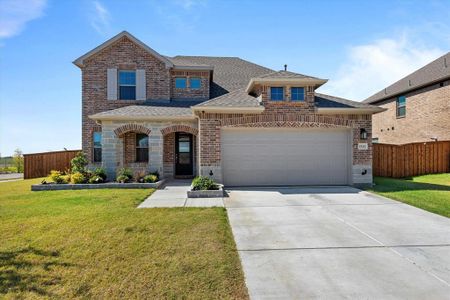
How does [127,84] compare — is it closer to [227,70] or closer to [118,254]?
[227,70]

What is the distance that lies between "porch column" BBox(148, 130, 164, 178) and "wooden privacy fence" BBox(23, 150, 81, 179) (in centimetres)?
752

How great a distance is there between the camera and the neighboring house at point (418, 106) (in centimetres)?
1636

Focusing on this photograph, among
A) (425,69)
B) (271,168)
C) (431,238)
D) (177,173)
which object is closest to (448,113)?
(425,69)

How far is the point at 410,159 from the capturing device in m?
14.5

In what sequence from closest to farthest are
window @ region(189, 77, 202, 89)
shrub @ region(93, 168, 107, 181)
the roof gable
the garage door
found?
1. the garage door
2. shrub @ region(93, 168, 107, 181)
3. the roof gable
4. window @ region(189, 77, 202, 89)

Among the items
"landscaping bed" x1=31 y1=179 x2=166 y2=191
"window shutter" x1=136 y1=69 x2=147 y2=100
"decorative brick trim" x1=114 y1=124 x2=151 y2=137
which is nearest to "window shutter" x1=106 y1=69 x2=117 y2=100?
"window shutter" x1=136 y1=69 x2=147 y2=100

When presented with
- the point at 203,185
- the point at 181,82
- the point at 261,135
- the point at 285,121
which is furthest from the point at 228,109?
the point at 181,82

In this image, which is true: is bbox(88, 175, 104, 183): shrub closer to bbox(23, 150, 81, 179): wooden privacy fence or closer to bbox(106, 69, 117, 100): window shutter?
bbox(106, 69, 117, 100): window shutter

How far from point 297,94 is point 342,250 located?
24.9 ft

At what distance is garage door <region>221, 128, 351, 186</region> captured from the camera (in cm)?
1070

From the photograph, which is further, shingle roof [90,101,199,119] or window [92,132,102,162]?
window [92,132,102,162]

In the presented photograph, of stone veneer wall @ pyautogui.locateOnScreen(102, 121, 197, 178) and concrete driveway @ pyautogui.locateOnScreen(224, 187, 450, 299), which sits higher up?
stone veneer wall @ pyautogui.locateOnScreen(102, 121, 197, 178)

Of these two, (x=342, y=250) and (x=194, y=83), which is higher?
(x=194, y=83)

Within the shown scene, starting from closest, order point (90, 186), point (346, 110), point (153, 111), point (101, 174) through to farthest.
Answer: point (90, 186), point (346, 110), point (101, 174), point (153, 111)
